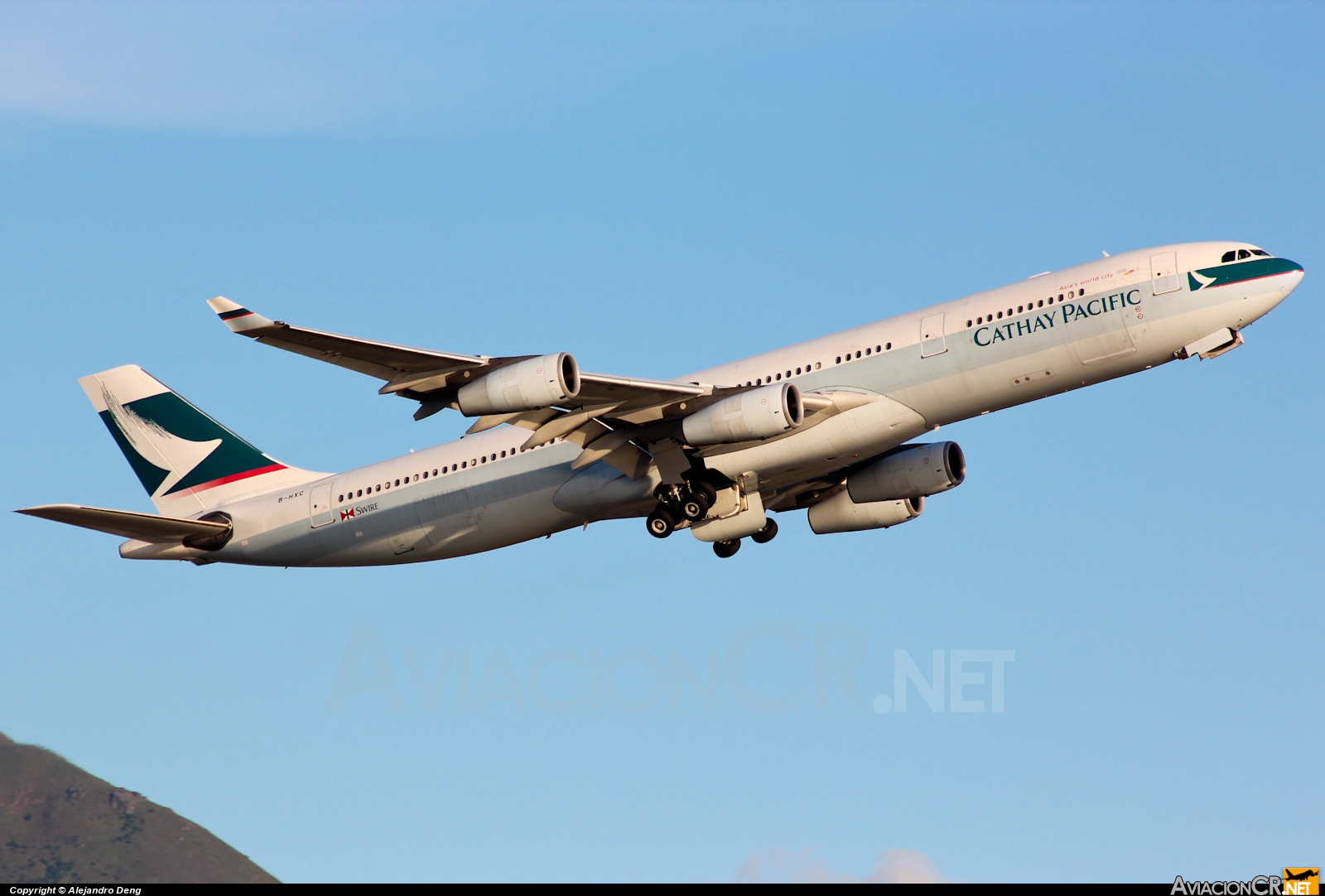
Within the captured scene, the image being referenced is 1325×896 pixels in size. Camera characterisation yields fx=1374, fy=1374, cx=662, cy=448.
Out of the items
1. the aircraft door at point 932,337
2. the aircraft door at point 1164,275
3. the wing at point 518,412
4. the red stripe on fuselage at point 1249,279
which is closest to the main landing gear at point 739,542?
the wing at point 518,412

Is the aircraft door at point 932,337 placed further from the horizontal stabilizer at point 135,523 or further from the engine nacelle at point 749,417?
the horizontal stabilizer at point 135,523

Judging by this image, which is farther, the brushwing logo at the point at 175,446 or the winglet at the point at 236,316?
the brushwing logo at the point at 175,446

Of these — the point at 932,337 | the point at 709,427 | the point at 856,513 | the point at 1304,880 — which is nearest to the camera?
the point at 1304,880

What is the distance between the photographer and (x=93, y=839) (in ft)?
326

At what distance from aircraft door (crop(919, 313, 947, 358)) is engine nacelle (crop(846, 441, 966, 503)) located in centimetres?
528

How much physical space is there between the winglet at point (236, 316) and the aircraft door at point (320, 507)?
12.1 m

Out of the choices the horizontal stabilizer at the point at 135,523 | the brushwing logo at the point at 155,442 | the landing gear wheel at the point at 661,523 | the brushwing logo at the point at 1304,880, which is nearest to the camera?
the brushwing logo at the point at 1304,880

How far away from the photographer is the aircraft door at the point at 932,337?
112ft

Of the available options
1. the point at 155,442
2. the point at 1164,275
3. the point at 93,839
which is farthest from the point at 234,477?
the point at 93,839

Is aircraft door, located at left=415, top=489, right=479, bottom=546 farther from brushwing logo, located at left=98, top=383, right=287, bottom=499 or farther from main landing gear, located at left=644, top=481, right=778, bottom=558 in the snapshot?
brushwing logo, located at left=98, top=383, right=287, bottom=499

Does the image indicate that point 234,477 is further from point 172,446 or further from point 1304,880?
point 1304,880

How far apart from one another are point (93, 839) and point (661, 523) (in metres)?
79.1

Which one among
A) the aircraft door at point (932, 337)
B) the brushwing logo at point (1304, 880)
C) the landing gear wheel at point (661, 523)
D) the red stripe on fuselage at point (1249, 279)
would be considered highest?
the red stripe on fuselage at point (1249, 279)

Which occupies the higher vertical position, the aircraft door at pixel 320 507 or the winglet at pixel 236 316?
the winglet at pixel 236 316
